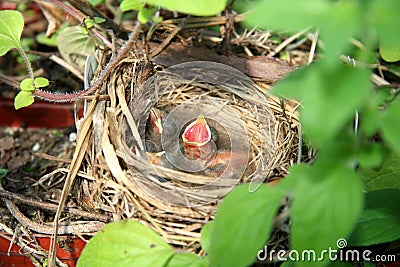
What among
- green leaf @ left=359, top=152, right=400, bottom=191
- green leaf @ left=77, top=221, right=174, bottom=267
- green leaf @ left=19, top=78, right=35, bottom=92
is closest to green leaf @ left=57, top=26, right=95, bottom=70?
green leaf @ left=19, top=78, right=35, bottom=92

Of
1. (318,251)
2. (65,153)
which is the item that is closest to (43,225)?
(65,153)

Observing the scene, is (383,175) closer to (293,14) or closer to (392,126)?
(392,126)

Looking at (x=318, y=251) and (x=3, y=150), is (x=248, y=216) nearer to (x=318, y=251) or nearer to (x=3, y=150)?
(x=318, y=251)

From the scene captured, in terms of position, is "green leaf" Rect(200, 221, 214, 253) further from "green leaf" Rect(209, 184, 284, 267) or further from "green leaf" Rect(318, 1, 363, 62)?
"green leaf" Rect(318, 1, 363, 62)

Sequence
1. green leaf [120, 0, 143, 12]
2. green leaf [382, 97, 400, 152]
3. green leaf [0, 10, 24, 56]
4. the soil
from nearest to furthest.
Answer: green leaf [382, 97, 400, 152] → green leaf [120, 0, 143, 12] → green leaf [0, 10, 24, 56] → the soil

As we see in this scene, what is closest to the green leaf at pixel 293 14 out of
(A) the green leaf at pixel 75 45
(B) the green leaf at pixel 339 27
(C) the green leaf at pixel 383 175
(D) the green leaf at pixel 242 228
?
(B) the green leaf at pixel 339 27

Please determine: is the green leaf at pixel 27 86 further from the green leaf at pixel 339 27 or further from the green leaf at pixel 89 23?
the green leaf at pixel 339 27
